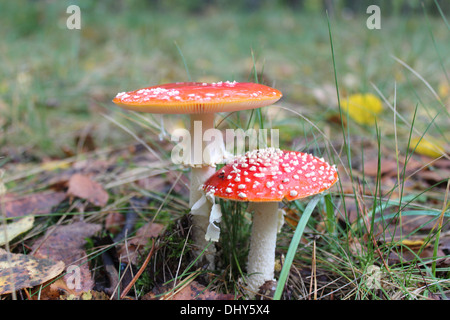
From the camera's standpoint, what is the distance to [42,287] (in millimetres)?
1752

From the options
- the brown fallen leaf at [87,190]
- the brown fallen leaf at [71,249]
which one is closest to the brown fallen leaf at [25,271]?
the brown fallen leaf at [71,249]

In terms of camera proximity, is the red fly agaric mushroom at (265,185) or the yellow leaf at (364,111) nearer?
the red fly agaric mushroom at (265,185)

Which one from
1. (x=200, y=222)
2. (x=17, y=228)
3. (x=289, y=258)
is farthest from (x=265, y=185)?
(x=17, y=228)

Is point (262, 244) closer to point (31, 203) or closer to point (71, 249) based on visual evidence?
point (71, 249)

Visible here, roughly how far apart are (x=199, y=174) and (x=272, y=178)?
57 cm

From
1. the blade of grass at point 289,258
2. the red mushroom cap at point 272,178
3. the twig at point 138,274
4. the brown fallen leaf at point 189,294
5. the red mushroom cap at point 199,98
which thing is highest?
the red mushroom cap at point 199,98

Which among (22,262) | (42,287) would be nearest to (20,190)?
(22,262)

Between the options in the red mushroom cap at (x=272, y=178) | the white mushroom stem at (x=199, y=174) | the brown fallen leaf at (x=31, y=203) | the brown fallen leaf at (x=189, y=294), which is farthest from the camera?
the brown fallen leaf at (x=31, y=203)

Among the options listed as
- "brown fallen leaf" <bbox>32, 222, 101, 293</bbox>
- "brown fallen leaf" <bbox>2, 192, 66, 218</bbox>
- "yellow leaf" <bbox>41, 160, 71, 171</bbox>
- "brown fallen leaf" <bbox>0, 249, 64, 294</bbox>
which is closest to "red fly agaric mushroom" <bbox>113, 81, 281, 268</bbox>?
"brown fallen leaf" <bbox>32, 222, 101, 293</bbox>

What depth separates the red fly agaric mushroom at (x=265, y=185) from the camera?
1605mm

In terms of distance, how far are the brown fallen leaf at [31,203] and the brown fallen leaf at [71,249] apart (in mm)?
376

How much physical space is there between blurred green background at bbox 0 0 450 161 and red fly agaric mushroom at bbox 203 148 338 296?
0.74 m

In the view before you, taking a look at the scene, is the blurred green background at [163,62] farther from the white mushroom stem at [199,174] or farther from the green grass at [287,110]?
the white mushroom stem at [199,174]
